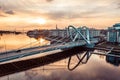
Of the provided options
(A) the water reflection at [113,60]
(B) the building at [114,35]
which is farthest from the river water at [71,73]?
(B) the building at [114,35]

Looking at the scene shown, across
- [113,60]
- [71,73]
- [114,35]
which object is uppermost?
[114,35]

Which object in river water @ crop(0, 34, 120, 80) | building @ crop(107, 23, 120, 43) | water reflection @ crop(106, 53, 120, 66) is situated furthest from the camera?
building @ crop(107, 23, 120, 43)

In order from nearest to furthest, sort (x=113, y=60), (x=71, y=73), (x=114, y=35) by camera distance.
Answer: (x=71, y=73), (x=113, y=60), (x=114, y=35)

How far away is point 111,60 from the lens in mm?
19266

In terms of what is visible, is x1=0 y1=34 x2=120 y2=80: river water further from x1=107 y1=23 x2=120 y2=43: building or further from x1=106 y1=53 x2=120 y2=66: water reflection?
x1=107 y1=23 x2=120 y2=43: building

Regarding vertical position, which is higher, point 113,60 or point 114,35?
point 114,35

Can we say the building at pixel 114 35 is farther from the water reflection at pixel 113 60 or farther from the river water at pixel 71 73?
the river water at pixel 71 73

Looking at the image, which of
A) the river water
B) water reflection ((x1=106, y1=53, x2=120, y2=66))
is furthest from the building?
the river water

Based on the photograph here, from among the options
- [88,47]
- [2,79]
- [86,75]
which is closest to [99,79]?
[86,75]

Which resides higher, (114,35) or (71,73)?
(114,35)

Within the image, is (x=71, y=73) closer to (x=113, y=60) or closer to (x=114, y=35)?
(x=113, y=60)

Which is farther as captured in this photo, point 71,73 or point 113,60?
point 113,60

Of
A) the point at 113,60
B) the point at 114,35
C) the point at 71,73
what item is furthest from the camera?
the point at 114,35

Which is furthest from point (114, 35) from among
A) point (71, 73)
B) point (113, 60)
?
point (71, 73)
